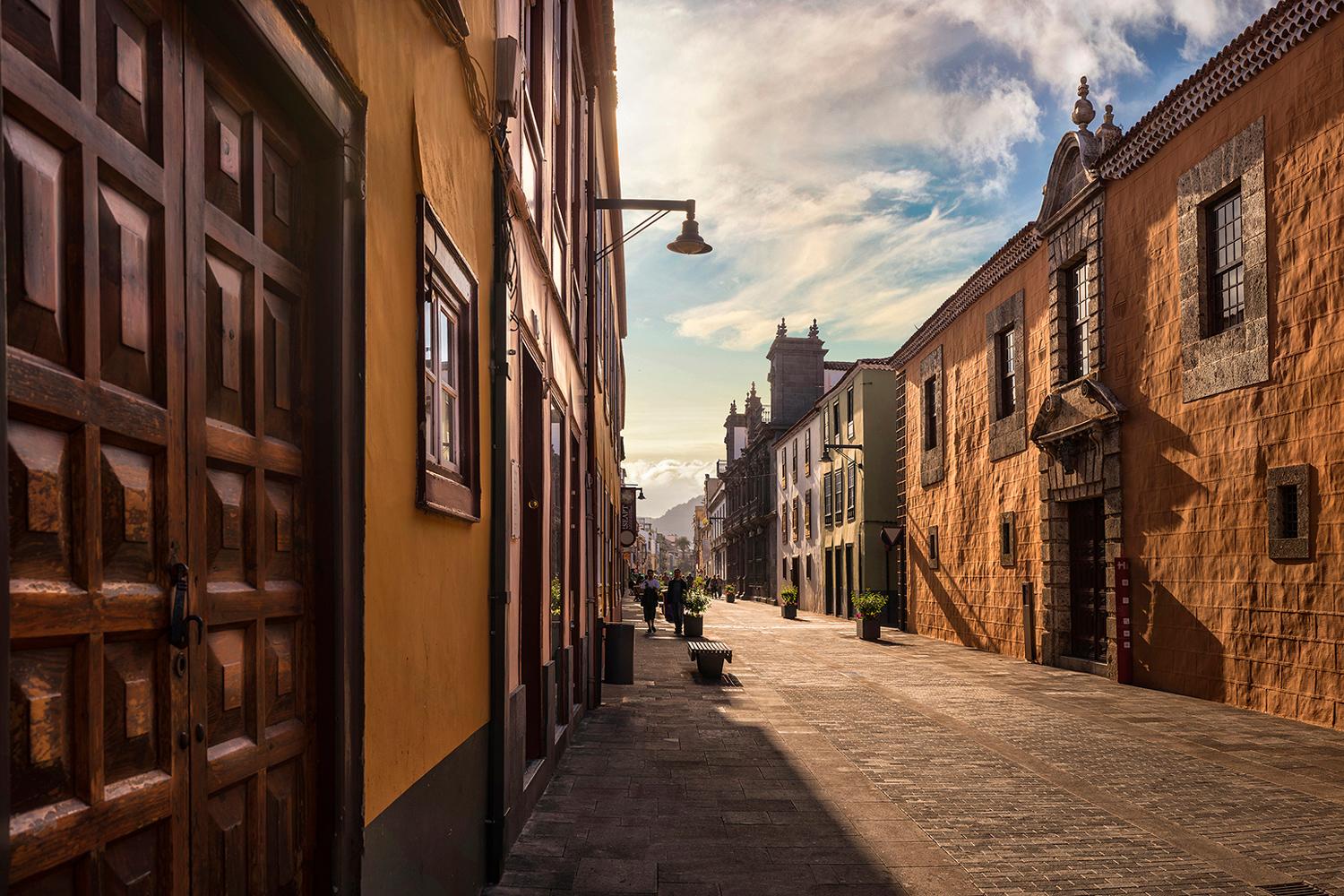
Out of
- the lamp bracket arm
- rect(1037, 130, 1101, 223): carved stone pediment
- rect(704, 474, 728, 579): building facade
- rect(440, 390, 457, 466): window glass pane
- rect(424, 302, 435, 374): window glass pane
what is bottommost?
rect(704, 474, 728, 579): building facade

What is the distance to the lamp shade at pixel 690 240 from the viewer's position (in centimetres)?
1205

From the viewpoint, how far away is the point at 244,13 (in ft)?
8.06

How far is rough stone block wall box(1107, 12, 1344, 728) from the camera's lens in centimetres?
1076

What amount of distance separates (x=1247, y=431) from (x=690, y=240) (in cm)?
684

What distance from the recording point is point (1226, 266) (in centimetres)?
1293

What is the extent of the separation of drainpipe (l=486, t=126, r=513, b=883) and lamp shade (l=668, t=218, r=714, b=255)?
620cm

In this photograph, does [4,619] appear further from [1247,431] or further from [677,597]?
[677,597]

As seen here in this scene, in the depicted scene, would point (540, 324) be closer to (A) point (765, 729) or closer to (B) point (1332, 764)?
(A) point (765, 729)

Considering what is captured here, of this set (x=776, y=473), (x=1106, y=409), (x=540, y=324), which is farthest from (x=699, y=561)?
(x=540, y=324)

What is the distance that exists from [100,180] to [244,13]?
664 millimetres

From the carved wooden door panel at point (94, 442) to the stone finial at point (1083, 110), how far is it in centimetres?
1693

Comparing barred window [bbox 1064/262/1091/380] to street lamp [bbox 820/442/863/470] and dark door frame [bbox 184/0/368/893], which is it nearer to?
street lamp [bbox 820/442/863/470]

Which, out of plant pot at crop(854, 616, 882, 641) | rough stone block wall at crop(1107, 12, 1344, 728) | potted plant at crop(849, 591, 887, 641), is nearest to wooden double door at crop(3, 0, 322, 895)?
rough stone block wall at crop(1107, 12, 1344, 728)

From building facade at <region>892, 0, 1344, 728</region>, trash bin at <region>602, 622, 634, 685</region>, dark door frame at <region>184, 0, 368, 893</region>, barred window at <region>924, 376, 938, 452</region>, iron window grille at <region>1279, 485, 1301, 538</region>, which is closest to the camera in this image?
dark door frame at <region>184, 0, 368, 893</region>
